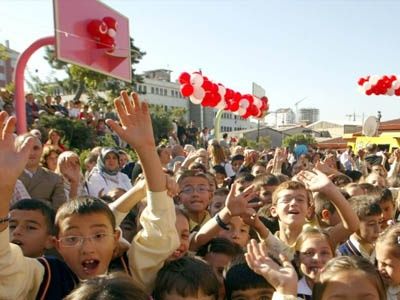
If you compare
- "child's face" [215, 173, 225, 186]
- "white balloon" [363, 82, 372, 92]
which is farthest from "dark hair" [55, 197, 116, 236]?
"white balloon" [363, 82, 372, 92]

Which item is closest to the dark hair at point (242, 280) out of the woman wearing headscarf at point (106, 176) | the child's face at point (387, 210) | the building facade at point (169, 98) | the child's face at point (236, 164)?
the child's face at point (387, 210)

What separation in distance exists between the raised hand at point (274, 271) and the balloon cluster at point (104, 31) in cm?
570

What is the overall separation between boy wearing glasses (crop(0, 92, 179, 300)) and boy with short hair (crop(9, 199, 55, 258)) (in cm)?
21

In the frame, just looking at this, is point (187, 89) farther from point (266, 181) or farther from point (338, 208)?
point (338, 208)

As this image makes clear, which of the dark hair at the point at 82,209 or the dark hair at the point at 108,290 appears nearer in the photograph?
the dark hair at the point at 108,290

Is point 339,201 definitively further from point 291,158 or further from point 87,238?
point 291,158

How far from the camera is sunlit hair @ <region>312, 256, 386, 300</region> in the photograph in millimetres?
1905

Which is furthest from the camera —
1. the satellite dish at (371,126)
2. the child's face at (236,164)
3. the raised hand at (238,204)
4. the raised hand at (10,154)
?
the satellite dish at (371,126)

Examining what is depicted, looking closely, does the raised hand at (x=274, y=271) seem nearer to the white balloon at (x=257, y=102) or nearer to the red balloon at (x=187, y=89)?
the red balloon at (x=187, y=89)

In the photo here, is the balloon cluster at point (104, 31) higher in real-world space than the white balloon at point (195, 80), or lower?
higher

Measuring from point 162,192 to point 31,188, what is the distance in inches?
80.9

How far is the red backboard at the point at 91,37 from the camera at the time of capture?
247 inches

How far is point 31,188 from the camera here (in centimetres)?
379

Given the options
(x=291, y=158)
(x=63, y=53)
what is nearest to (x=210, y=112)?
(x=291, y=158)
